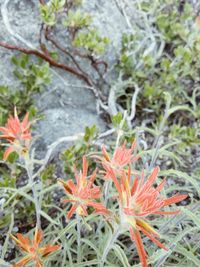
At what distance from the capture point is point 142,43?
5.96 ft

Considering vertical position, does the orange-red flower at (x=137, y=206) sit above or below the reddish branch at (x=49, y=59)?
below

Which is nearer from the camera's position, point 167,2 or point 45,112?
point 45,112

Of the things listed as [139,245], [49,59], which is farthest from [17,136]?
[49,59]

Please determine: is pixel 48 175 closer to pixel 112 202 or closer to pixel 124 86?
pixel 112 202

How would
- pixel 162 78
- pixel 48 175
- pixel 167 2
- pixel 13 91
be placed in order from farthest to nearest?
pixel 167 2 < pixel 162 78 < pixel 13 91 < pixel 48 175

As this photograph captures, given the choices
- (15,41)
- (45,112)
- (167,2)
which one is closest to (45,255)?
(45,112)

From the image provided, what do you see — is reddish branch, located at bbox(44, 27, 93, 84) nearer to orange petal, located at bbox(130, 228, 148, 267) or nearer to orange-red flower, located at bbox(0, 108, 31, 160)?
orange-red flower, located at bbox(0, 108, 31, 160)

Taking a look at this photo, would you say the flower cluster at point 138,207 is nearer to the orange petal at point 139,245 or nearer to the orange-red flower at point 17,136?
the orange petal at point 139,245

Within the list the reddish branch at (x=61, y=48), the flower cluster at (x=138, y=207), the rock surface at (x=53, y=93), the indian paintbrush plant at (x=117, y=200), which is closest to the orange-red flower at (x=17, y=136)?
the indian paintbrush plant at (x=117, y=200)

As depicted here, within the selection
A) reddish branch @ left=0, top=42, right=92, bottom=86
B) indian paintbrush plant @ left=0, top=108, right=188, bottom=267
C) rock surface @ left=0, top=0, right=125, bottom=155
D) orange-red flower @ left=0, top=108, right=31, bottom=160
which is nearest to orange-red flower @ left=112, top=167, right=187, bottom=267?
indian paintbrush plant @ left=0, top=108, right=188, bottom=267

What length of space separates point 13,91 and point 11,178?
0.36 m

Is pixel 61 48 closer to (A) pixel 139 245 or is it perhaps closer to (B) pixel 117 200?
(B) pixel 117 200

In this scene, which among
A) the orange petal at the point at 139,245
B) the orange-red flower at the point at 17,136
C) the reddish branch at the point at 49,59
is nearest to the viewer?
the orange petal at the point at 139,245

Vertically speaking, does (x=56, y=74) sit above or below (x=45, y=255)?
above
